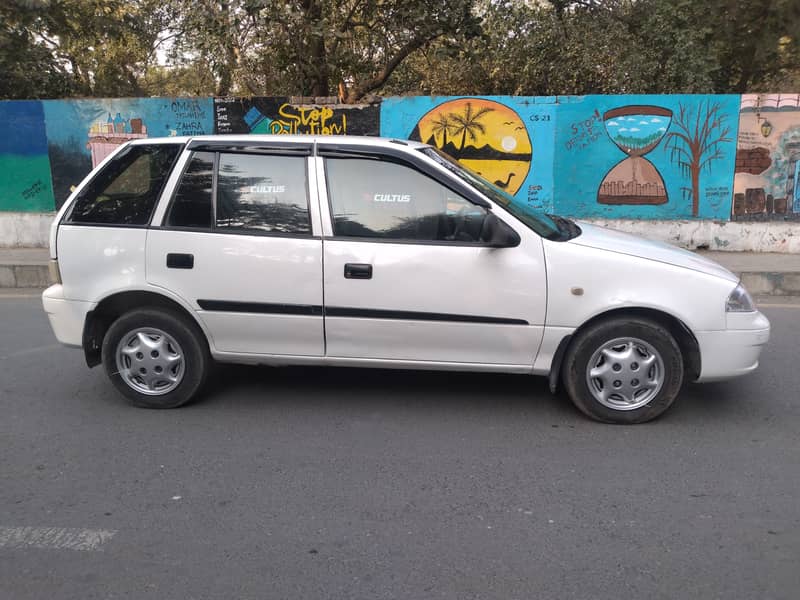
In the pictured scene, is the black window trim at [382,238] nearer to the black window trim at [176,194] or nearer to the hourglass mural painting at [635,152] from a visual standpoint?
the black window trim at [176,194]

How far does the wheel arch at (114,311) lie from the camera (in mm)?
4668

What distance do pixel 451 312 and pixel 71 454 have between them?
231 centimetres

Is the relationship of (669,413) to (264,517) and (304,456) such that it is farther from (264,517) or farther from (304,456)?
Answer: (264,517)

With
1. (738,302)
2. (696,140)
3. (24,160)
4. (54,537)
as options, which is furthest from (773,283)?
(24,160)

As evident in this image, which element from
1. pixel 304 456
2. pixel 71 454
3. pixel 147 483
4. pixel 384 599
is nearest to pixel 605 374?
pixel 304 456

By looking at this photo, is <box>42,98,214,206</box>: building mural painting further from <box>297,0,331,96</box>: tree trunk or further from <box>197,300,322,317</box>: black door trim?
<box>197,300,322,317</box>: black door trim

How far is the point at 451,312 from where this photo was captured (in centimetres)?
435

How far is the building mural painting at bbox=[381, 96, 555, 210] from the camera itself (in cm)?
1077

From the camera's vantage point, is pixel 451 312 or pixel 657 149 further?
pixel 657 149

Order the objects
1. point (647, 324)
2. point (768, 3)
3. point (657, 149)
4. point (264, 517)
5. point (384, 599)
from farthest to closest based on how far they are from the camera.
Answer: point (768, 3) < point (657, 149) < point (647, 324) < point (264, 517) < point (384, 599)

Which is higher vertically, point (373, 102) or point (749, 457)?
point (373, 102)

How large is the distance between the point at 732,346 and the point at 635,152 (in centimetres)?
690

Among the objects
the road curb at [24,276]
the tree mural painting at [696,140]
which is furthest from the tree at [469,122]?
the road curb at [24,276]

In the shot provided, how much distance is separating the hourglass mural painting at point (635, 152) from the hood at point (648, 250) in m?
6.22
